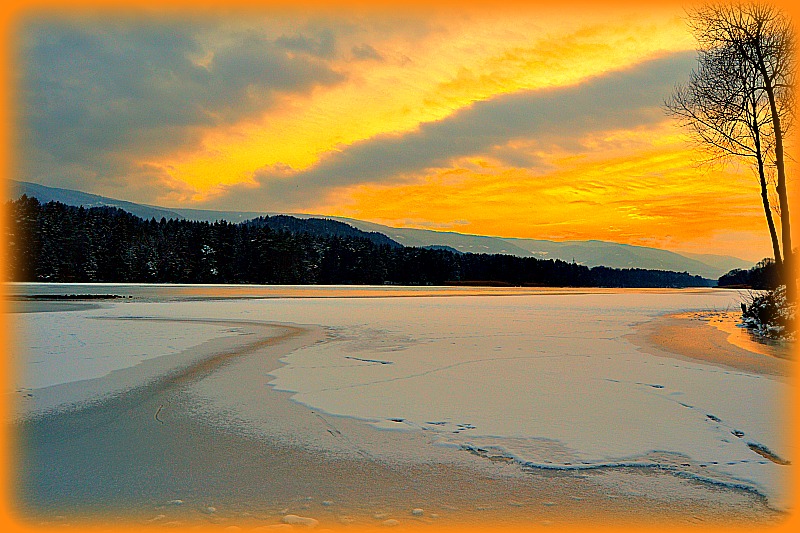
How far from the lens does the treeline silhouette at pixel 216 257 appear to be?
205ft

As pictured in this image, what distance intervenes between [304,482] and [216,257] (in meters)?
76.0

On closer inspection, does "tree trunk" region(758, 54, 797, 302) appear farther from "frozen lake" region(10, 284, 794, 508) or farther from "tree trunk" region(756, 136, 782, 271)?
"frozen lake" region(10, 284, 794, 508)

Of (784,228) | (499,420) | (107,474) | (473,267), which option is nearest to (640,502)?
(499,420)

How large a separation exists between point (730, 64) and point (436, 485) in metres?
19.0

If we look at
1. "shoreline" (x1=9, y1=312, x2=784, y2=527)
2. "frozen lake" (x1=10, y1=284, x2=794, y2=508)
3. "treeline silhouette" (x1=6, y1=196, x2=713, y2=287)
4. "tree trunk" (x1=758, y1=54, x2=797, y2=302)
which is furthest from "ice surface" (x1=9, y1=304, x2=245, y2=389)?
"treeline silhouette" (x1=6, y1=196, x2=713, y2=287)

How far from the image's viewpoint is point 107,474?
164 inches

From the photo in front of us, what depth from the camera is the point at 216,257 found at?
7588 centimetres

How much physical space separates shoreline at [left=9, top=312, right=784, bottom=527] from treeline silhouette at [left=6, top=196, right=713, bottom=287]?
203ft

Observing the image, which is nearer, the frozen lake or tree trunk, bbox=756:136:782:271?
the frozen lake

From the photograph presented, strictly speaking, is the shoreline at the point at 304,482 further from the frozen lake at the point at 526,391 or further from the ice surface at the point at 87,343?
the ice surface at the point at 87,343

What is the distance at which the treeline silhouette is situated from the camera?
62531 millimetres

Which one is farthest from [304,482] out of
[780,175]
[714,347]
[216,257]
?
[216,257]

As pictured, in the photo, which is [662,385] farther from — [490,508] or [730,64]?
[730,64]

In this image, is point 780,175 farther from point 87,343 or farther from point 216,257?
point 216,257
